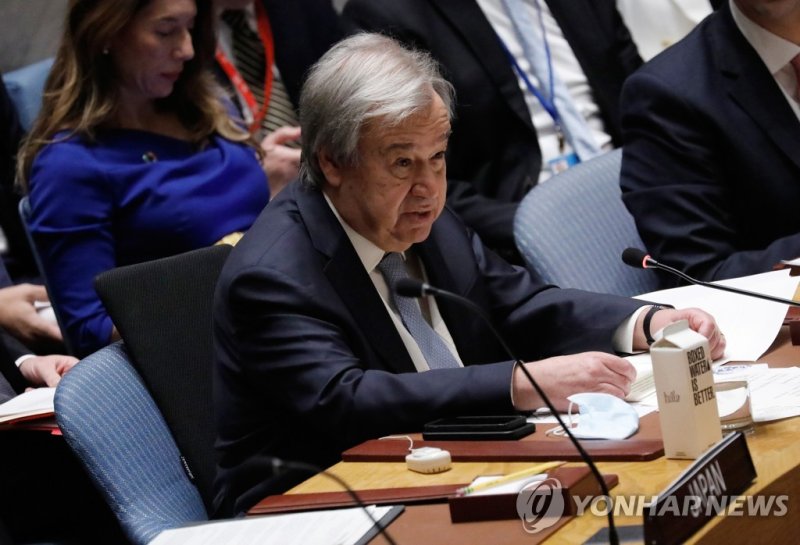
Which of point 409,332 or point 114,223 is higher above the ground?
point 114,223

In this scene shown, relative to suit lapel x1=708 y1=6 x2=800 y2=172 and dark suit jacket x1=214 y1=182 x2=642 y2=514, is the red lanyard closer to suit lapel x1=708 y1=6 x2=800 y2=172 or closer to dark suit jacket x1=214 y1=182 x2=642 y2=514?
suit lapel x1=708 y1=6 x2=800 y2=172

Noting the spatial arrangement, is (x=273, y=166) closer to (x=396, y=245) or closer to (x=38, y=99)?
(x=38, y=99)

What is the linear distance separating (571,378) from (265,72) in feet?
8.19

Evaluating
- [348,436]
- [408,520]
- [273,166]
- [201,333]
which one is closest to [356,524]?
[408,520]

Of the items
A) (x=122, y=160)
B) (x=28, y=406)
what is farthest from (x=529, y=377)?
(x=122, y=160)

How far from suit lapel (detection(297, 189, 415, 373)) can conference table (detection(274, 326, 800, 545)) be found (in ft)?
1.25

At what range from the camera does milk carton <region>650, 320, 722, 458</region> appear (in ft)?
6.24

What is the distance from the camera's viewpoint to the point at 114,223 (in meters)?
3.59

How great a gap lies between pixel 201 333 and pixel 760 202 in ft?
4.88

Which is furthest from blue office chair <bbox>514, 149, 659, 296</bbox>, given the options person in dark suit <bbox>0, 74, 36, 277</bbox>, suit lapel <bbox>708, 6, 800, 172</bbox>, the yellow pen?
person in dark suit <bbox>0, 74, 36, 277</bbox>

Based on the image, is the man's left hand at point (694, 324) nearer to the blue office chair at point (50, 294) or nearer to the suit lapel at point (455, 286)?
the suit lapel at point (455, 286)

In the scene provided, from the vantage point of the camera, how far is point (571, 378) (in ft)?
7.43

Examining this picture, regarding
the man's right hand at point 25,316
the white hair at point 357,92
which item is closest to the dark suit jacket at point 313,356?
the white hair at point 357,92

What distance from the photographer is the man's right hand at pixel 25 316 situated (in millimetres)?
3725
